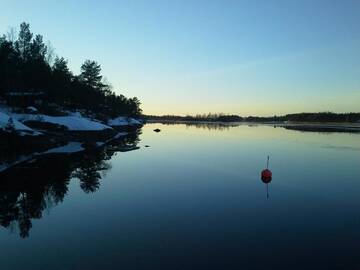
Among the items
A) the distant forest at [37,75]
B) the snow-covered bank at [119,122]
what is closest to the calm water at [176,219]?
the distant forest at [37,75]

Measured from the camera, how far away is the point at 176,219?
1959 cm

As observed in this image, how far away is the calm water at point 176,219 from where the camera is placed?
14.3m

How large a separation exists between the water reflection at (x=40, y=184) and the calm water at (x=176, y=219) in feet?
0.25

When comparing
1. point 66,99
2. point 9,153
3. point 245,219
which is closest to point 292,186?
point 245,219

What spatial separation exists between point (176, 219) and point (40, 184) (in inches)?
511

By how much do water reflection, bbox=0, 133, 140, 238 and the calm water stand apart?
0.08 metres

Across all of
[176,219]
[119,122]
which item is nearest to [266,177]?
[176,219]

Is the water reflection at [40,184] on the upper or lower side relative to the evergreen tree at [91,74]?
lower

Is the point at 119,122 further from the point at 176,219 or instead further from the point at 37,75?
the point at 176,219

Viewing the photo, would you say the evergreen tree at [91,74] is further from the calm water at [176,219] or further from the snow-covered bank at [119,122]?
the calm water at [176,219]

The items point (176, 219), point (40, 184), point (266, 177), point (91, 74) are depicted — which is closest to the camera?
point (176, 219)

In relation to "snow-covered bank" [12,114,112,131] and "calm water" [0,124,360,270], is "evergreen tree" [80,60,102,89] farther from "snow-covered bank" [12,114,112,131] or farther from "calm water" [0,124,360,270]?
"calm water" [0,124,360,270]

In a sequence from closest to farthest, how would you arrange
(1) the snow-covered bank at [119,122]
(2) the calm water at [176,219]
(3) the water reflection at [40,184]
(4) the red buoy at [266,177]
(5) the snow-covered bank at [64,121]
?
(2) the calm water at [176,219]
(3) the water reflection at [40,184]
(4) the red buoy at [266,177]
(5) the snow-covered bank at [64,121]
(1) the snow-covered bank at [119,122]

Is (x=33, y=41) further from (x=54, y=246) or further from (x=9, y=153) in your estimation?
(x=54, y=246)
